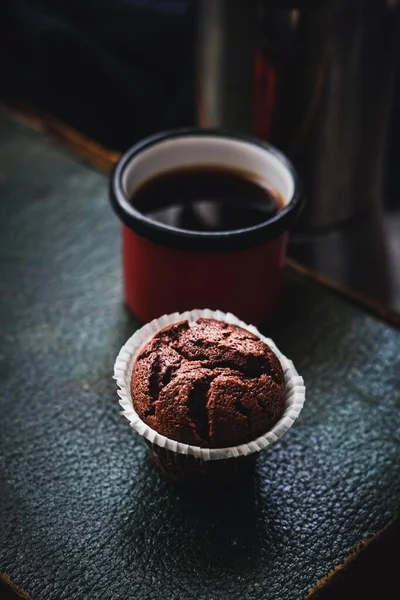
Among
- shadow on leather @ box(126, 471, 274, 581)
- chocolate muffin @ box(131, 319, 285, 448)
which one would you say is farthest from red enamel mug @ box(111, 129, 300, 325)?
shadow on leather @ box(126, 471, 274, 581)

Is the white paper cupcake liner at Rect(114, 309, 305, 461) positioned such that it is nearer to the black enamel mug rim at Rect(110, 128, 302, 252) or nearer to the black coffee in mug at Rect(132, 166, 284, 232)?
the black enamel mug rim at Rect(110, 128, 302, 252)

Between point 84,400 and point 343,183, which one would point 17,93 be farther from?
point 84,400

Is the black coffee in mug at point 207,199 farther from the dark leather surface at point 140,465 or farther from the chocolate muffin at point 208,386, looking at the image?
the chocolate muffin at point 208,386

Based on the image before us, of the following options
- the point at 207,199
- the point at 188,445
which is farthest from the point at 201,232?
the point at 188,445

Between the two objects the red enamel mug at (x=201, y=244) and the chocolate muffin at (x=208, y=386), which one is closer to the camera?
the chocolate muffin at (x=208, y=386)

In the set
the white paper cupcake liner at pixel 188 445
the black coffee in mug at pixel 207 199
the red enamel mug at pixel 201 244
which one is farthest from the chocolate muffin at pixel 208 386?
the black coffee in mug at pixel 207 199

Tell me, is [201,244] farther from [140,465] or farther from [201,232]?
[140,465]

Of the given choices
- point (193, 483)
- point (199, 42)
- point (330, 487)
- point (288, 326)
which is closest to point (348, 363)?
point (288, 326)
